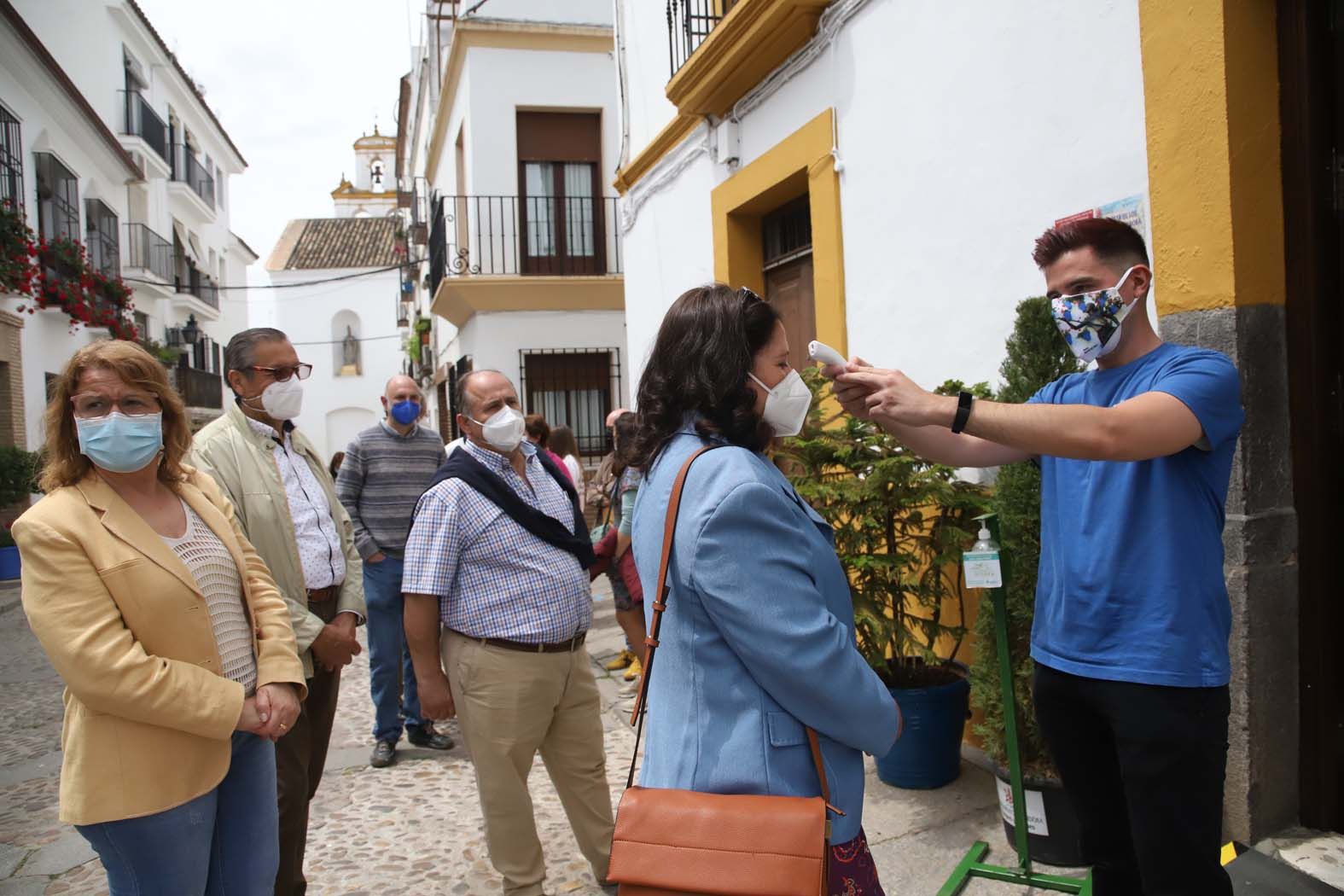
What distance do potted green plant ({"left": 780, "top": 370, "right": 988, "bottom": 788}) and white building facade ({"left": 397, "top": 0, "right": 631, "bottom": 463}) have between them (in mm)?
9216

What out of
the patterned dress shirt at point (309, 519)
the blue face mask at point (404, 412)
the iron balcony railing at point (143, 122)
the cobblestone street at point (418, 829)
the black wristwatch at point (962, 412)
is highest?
the iron balcony railing at point (143, 122)

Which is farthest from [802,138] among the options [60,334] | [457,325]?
[60,334]

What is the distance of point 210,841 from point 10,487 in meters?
12.1

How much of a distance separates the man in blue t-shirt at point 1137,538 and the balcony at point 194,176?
27392 mm

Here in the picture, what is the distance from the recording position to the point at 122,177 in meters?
20.3

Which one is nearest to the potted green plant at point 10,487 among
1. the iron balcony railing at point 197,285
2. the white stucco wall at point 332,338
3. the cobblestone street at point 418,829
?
the cobblestone street at point 418,829

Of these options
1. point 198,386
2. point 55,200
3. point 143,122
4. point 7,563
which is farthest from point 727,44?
point 198,386

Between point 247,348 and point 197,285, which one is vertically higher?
point 197,285

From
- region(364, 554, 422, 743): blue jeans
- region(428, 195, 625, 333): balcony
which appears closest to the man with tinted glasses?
region(364, 554, 422, 743): blue jeans

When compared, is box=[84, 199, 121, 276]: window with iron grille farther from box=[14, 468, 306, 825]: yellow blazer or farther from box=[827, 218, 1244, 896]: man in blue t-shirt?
box=[827, 218, 1244, 896]: man in blue t-shirt

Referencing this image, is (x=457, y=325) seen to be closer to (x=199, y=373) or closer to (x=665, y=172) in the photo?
(x=665, y=172)

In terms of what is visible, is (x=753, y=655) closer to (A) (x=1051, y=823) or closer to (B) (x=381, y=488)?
(A) (x=1051, y=823)

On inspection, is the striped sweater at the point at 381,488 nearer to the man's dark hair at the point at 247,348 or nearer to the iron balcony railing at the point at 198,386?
the man's dark hair at the point at 247,348

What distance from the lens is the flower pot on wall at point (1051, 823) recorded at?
3.15m
